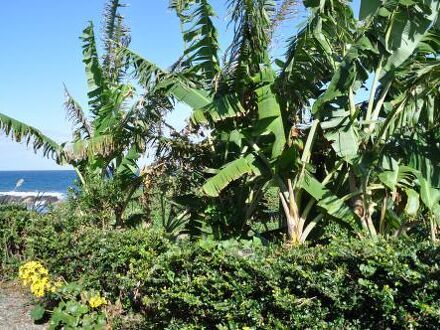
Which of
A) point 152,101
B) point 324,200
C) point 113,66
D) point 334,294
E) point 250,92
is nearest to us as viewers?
point 334,294

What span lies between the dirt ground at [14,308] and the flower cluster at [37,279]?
44 centimetres

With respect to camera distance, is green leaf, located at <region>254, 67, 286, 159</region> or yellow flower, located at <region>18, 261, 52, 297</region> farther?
green leaf, located at <region>254, 67, 286, 159</region>

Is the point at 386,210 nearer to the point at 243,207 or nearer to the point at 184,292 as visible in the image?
the point at 243,207

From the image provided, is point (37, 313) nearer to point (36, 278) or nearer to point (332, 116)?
point (36, 278)

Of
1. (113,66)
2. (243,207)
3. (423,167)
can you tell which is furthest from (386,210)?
(113,66)

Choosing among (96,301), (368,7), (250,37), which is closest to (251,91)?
(250,37)

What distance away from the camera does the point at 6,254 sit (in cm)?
842

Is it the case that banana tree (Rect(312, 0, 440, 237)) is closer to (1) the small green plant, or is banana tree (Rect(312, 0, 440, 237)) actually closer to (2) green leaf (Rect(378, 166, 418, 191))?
(2) green leaf (Rect(378, 166, 418, 191))

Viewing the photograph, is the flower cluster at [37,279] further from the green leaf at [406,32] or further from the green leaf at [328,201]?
the green leaf at [406,32]

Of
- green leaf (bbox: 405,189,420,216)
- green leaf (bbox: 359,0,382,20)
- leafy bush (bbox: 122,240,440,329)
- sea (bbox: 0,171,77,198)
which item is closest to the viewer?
leafy bush (bbox: 122,240,440,329)

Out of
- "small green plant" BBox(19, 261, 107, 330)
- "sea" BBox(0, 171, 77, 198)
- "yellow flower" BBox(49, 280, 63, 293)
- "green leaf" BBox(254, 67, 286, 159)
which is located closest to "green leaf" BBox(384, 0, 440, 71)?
"green leaf" BBox(254, 67, 286, 159)

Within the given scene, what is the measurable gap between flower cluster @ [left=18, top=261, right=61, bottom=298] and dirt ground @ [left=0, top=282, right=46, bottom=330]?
438 millimetres

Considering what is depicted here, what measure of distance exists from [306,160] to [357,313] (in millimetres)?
3091

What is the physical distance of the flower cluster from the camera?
6273 mm
